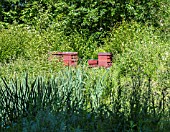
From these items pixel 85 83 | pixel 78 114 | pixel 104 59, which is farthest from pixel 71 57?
pixel 78 114

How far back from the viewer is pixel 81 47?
9.33 metres

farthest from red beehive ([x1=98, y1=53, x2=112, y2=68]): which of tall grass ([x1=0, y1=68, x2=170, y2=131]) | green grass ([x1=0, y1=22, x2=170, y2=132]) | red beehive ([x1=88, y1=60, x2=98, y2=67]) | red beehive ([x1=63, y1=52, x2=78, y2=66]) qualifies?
tall grass ([x1=0, y1=68, x2=170, y2=131])

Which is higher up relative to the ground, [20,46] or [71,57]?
[20,46]

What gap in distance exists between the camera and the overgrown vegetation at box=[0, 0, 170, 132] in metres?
4.08

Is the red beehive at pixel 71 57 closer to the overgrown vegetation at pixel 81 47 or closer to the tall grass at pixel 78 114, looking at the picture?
the overgrown vegetation at pixel 81 47

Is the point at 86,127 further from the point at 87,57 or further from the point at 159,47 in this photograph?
the point at 87,57

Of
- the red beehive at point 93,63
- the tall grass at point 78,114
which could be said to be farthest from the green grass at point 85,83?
the red beehive at point 93,63

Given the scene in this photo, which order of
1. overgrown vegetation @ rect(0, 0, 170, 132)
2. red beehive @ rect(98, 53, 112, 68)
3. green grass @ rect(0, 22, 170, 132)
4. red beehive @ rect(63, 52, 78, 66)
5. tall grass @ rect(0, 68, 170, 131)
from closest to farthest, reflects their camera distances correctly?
tall grass @ rect(0, 68, 170, 131) < green grass @ rect(0, 22, 170, 132) < overgrown vegetation @ rect(0, 0, 170, 132) < red beehive @ rect(63, 52, 78, 66) < red beehive @ rect(98, 53, 112, 68)

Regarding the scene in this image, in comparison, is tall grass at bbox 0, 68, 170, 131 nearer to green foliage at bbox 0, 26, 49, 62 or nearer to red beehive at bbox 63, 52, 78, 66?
red beehive at bbox 63, 52, 78, 66

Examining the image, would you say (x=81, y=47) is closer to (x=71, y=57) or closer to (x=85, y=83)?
(x=71, y=57)

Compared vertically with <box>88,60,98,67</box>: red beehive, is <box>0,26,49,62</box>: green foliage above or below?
above

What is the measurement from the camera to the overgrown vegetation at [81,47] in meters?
4.08

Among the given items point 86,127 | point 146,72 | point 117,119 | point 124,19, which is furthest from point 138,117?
point 124,19

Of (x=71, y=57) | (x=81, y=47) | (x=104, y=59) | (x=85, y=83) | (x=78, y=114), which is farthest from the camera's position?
(x=81, y=47)
